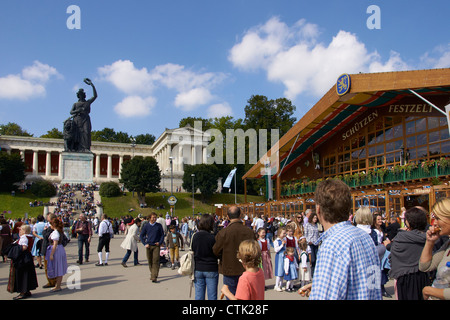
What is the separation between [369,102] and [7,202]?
49.6 meters

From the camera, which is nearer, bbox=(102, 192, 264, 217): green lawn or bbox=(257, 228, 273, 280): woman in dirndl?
bbox=(257, 228, 273, 280): woman in dirndl

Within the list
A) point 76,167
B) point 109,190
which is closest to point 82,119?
point 76,167

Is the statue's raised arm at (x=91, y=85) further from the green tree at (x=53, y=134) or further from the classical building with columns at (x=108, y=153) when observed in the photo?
the green tree at (x=53, y=134)

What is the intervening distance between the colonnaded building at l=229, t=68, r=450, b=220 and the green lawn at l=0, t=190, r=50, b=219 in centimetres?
3037

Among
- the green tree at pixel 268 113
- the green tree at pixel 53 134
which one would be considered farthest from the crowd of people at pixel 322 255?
the green tree at pixel 53 134

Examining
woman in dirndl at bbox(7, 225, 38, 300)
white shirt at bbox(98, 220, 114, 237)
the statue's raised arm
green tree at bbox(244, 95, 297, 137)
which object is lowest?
woman in dirndl at bbox(7, 225, 38, 300)

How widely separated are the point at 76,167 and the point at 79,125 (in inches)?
120

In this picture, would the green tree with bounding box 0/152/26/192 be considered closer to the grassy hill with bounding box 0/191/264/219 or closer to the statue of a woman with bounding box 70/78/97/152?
the grassy hill with bounding box 0/191/264/219

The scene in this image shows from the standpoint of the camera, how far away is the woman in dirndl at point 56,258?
9.09m

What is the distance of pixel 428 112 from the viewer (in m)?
21.9

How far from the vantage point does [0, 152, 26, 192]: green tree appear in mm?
60938

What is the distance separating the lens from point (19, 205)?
51.4 meters

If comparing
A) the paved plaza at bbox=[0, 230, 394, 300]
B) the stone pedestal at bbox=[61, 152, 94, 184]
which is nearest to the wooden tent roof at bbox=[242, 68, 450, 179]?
the paved plaza at bbox=[0, 230, 394, 300]
